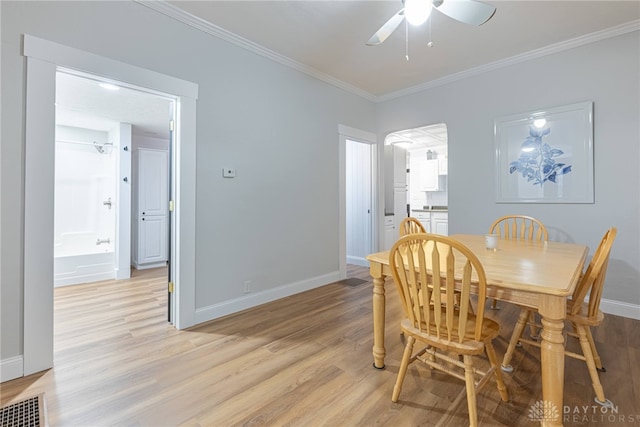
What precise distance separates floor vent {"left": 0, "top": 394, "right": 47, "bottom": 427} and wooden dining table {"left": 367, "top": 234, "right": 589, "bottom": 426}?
5.91ft

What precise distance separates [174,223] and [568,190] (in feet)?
12.7

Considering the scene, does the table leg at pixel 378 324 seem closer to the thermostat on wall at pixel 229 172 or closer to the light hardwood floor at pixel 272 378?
the light hardwood floor at pixel 272 378

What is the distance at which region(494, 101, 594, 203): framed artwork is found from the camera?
9.36ft

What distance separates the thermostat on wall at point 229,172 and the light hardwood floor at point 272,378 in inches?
53.2

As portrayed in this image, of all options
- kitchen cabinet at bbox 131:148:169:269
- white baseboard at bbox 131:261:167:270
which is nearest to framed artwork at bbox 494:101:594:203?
kitchen cabinet at bbox 131:148:169:269

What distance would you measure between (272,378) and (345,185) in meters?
2.75

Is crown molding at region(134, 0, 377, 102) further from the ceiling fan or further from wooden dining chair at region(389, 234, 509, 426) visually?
wooden dining chair at region(389, 234, 509, 426)

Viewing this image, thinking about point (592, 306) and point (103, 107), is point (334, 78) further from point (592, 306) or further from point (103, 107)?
point (592, 306)

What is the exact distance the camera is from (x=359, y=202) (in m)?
4.94

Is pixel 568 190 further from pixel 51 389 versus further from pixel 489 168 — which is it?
pixel 51 389

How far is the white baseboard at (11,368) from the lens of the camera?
1.69 m
